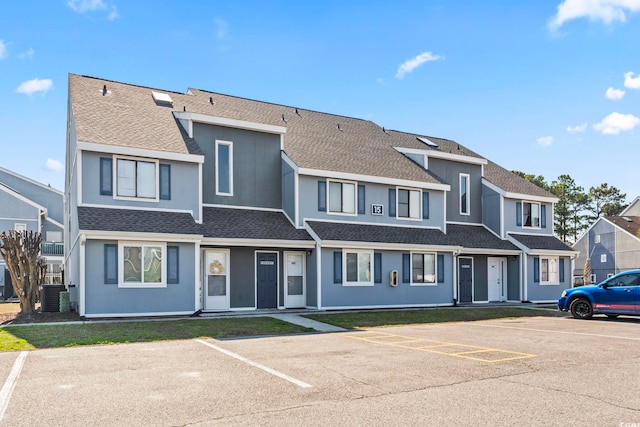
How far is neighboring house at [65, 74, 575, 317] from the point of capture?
18125 millimetres

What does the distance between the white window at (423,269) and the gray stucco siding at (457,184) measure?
15.1ft

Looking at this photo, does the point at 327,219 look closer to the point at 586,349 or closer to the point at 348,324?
the point at 348,324

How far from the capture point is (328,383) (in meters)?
8.43

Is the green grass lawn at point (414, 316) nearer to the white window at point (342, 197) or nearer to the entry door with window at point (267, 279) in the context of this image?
the entry door with window at point (267, 279)

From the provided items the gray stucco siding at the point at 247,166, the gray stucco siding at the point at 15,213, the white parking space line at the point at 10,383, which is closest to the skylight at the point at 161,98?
the gray stucco siding at the point at 247,166

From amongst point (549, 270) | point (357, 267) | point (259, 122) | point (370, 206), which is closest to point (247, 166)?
point (259, 122)

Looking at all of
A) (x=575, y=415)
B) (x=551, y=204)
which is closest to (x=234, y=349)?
(x=575, y=415)

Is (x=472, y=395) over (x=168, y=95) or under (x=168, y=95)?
under

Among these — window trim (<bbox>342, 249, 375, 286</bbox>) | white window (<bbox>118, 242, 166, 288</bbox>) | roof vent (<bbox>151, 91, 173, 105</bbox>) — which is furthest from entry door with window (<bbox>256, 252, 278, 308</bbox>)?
roof vent (<bbox>151, 91, 173, 105</bbox>)

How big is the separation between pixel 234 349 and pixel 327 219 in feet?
37.0

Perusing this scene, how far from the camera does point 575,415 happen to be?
6605 millimetres

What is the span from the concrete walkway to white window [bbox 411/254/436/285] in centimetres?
696

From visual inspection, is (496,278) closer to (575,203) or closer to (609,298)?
(609,298)

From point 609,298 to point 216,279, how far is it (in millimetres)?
14182
